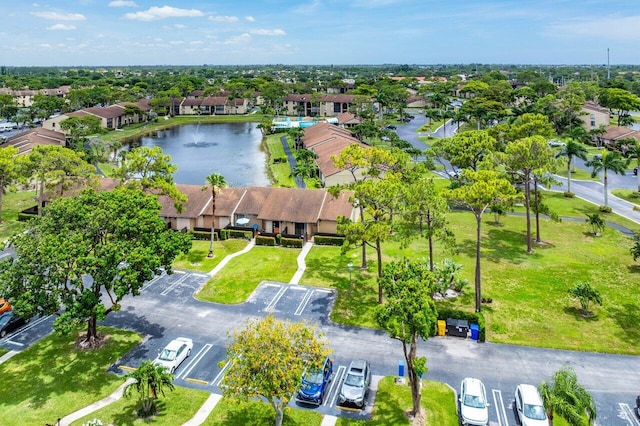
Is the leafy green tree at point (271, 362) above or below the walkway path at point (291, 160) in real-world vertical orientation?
below

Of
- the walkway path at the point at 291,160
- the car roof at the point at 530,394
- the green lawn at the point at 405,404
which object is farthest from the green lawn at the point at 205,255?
the car roof at the point at 530,394

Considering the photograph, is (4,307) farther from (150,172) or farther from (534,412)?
(534,412)

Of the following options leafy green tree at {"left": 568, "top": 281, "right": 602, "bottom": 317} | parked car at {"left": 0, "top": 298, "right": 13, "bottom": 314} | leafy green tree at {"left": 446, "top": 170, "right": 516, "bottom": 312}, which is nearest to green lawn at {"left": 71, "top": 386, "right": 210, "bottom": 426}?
parked car at {"left": 0, "top": 298, "right": 13, "bottom": 314}

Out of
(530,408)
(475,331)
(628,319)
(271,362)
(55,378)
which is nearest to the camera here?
(271,362)

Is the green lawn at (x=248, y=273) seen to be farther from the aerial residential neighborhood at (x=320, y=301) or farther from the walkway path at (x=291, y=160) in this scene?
the walkway path at (x=291, y=160)

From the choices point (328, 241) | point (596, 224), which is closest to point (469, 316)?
point (328, 241)
